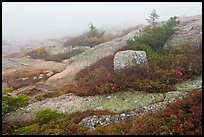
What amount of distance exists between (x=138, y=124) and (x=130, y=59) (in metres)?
9.76

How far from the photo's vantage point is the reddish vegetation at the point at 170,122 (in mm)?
16422

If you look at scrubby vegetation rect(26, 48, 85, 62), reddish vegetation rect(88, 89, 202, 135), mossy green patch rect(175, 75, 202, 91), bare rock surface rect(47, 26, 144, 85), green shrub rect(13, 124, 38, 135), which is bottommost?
scrubby vegetation rect(26, 48, 85, 62)

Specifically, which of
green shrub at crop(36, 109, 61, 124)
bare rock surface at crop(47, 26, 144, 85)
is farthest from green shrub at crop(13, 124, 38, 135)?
bare rock surface at crop(47, 26, 144, 85)

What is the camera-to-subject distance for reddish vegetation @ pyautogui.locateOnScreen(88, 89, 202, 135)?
16.4 m

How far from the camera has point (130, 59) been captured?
26.8 meters

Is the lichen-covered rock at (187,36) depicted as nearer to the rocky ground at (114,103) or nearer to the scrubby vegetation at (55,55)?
the rocky ground at (114,103)

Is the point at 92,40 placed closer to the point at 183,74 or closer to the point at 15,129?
the point at 183,74

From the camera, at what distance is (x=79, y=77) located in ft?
100

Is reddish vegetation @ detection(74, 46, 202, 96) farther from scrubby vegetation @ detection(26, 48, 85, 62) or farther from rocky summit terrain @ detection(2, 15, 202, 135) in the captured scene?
scrubby vegetation @ detection(26, 48, 85, 62)

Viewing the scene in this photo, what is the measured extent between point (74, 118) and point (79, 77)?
1058 centimetres

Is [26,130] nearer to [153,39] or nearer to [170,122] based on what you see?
[170,122]

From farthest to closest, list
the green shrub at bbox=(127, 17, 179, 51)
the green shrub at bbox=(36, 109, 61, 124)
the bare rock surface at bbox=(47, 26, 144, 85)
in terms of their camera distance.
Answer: the bare rock surface at bbox=(47, 26, 144, 85)
the green shrub at bbox=(127, 17, 179, 51)
the green shrub at bbox=(36, 109, 61, 124)

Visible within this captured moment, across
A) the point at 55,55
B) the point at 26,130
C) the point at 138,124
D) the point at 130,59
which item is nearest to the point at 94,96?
the point at 130,59

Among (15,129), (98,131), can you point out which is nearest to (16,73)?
(15,129)
